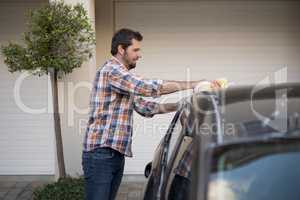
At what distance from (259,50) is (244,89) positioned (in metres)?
4.89

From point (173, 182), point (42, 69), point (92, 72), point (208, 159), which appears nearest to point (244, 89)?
A: point (173, 182)

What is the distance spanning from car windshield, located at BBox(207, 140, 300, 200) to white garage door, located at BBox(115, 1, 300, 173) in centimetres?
547

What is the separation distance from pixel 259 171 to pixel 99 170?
6.40 ft

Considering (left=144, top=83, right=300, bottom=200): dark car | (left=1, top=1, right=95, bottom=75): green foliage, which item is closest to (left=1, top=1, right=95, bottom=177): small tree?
(left=1, top=1, right=95, bottom=75): green foliage

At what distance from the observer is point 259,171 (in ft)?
7.25

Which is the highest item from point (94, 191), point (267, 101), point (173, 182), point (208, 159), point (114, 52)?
point (114, 52)

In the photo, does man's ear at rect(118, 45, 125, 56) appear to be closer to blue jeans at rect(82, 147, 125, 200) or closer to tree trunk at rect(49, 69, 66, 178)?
blue jeans at rect(82, 147, 125, 200)

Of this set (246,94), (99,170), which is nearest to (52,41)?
(99,170)

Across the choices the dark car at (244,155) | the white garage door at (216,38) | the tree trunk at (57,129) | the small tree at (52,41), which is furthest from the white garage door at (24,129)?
the dark car at (244,155)

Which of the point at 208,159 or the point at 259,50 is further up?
the point at 259,50

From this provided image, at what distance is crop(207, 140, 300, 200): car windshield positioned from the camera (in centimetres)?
218

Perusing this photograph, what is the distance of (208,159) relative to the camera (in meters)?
2.19

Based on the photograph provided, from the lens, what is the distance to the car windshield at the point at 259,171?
2.18 m

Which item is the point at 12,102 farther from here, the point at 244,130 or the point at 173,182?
the point at 244,130
